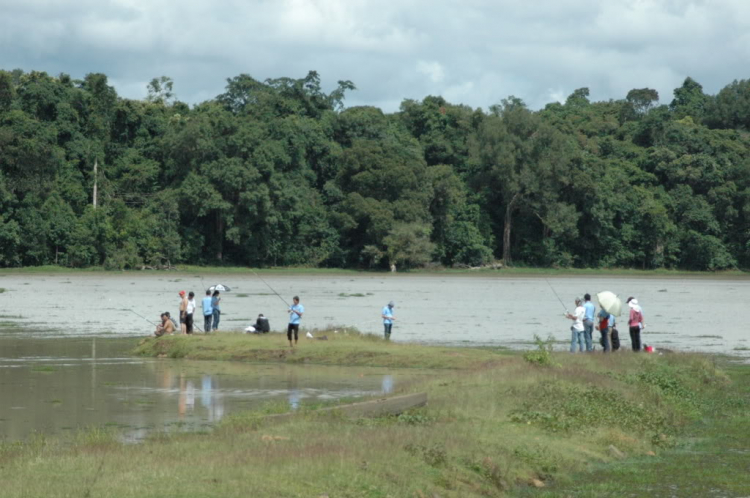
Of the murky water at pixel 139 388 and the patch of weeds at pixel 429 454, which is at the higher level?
the patch of weeds at pixel 429 454

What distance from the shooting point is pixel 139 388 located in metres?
23.0

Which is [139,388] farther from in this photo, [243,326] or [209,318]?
[243,326]

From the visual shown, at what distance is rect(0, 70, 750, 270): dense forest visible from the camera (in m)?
84.2

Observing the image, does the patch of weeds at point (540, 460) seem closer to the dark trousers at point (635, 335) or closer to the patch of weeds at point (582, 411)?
the patch of weeds at point (582, 411)

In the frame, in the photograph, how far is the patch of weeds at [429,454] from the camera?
13.4 metres

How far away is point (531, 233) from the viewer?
102812mm

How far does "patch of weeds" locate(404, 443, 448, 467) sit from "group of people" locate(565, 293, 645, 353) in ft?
46.8

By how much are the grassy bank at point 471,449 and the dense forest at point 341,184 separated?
215 ft

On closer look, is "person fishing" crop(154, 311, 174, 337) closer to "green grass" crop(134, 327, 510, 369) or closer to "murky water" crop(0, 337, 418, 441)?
"green grass" crop(134, 327, 510, 369)

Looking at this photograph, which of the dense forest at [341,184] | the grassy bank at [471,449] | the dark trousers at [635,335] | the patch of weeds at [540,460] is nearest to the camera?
the grassy bank at [471,449]

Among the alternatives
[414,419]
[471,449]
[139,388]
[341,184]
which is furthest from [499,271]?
[471,449]

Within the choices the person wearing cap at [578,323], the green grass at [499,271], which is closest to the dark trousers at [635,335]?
the person wearing cap at [578,323]

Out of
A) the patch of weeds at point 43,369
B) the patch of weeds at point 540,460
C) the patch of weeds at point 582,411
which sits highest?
the patch of weeds at point 582,411

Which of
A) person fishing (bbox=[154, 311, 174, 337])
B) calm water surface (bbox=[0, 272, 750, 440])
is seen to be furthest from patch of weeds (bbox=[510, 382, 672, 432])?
person fishing (bbox=[154, 311, 174, 337])
